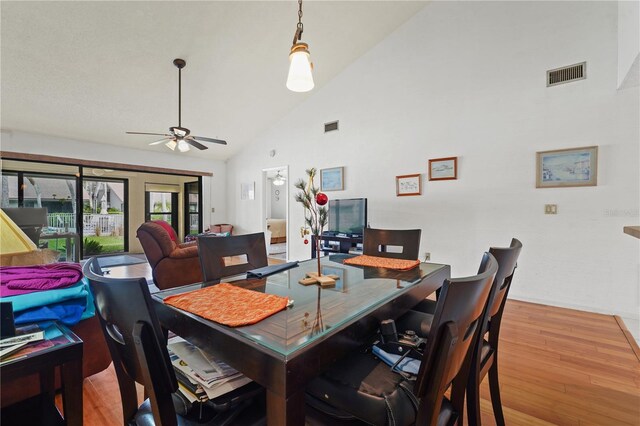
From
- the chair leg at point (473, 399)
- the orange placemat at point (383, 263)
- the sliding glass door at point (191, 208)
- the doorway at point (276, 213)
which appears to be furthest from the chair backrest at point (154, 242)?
the sliding glass door at point (191, 208)

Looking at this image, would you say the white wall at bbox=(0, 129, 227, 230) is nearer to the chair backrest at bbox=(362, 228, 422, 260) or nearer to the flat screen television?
the flat screen television

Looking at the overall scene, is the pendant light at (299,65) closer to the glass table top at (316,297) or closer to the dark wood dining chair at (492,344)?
the glass table top at (316,297)

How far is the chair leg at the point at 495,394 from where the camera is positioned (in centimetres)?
137

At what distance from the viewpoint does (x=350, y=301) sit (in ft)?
3.57

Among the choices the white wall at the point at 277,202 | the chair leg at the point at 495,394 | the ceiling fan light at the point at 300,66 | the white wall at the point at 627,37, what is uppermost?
the white wall at the point at 627,37

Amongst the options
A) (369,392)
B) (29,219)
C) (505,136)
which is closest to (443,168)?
(505,136)

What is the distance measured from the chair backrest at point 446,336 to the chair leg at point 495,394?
855 millimetres

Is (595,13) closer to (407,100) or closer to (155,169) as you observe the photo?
(407,100)

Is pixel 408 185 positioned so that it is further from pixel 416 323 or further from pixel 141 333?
pixel 141 333

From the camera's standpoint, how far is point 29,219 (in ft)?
15.5

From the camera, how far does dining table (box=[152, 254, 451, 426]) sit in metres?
0.68

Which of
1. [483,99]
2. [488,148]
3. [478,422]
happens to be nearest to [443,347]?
[478,422]

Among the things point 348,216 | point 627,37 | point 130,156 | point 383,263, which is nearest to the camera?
point 383,263

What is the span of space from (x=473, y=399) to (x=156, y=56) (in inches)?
191
